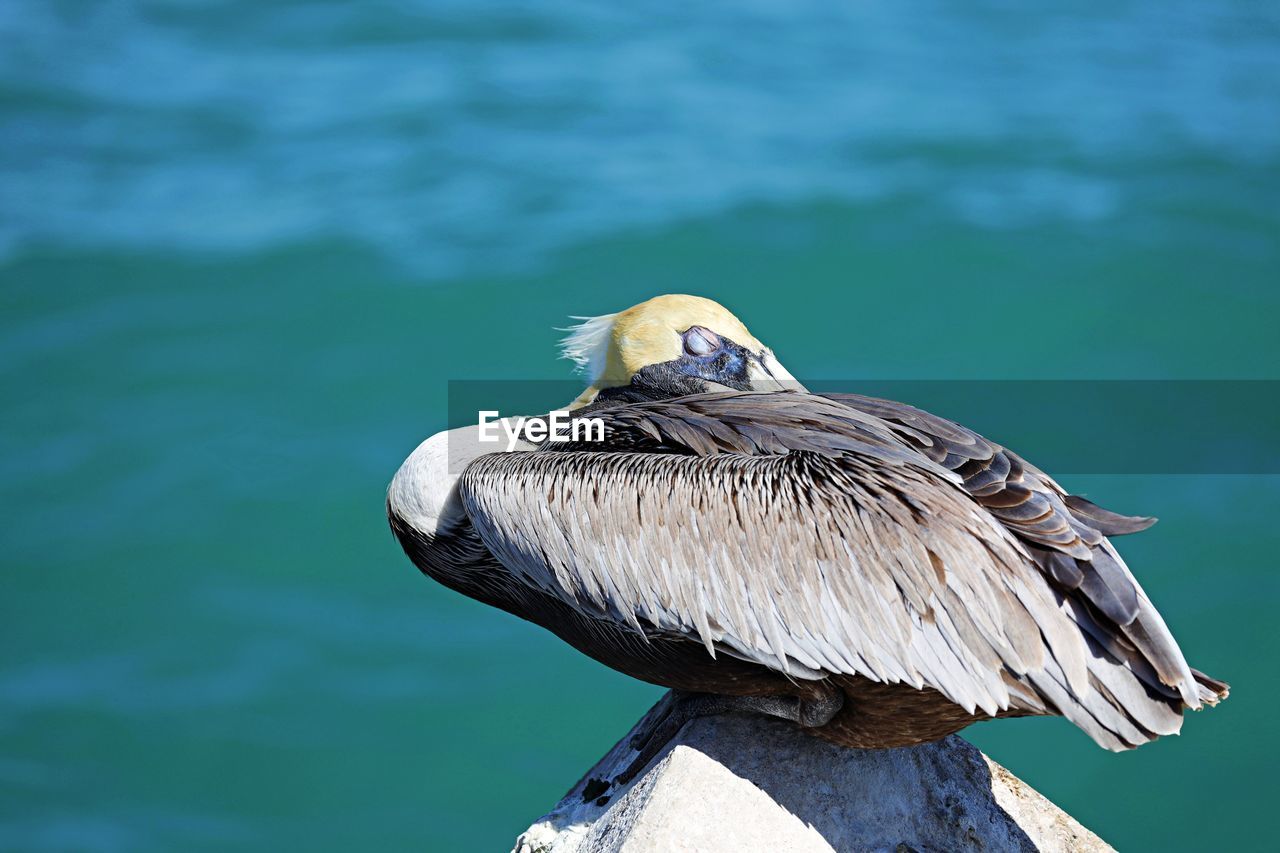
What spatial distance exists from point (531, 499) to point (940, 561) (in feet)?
3.38

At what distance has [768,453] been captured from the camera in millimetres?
3320

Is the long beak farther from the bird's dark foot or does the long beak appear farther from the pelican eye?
the bird's dark foot

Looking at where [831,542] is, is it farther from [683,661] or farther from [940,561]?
[683,661]

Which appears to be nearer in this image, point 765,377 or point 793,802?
point 793,802

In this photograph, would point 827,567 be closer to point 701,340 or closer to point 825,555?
point 825,555

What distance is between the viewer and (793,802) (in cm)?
319

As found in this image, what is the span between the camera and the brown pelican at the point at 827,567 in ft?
9.30

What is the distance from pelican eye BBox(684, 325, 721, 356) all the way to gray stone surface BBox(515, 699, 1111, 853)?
3.73 feet

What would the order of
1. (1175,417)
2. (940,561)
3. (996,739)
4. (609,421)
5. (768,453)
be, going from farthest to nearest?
1. (1175,417)
2. (996,739)
3. (609,421)
4. (768,453)
5. (940,561)

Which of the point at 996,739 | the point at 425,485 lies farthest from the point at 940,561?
the point at 996,739

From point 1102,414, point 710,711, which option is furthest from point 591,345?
point 1102,414

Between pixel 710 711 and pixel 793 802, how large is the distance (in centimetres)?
31

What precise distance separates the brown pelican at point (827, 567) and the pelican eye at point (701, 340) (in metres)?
0.34

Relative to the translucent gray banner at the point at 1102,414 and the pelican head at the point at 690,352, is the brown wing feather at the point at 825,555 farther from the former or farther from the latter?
the translucent gray banner at the point at 1102,414
